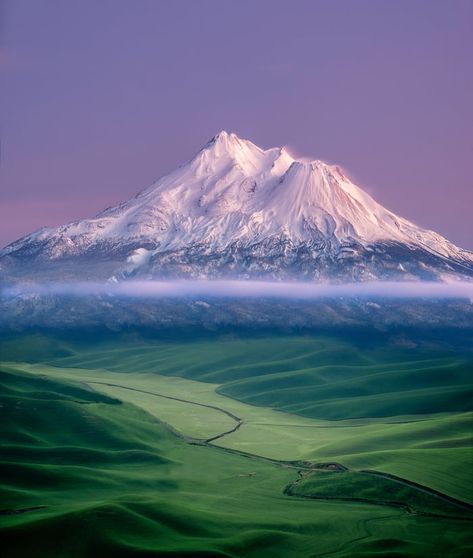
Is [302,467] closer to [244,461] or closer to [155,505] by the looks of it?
[244,461]

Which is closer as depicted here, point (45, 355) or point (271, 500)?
point (271, 500)

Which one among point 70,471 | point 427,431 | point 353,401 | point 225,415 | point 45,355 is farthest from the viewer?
point 45,355

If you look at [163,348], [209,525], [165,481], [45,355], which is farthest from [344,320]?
[209,525]

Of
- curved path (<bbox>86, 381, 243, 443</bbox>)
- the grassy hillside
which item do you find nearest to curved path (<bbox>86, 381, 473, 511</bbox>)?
curved path (<bbox>86, 381, 243, 443</bbox>)

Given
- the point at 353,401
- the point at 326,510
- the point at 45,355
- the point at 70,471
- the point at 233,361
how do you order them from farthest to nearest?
the point at 45,355, the point at 233,361, the point at 353,401, the point at 70,471, the point at 326,510

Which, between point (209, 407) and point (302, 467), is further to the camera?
point (209, 407)

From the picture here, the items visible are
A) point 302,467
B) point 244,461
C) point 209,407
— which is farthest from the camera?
point 209,407

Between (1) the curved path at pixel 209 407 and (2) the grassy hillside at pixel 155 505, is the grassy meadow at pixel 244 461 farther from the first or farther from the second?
(1) the curved path at pixel 209 407

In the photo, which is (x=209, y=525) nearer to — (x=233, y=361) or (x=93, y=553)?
(x=93, y=553)

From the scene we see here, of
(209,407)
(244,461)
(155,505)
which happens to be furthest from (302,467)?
(209,407)

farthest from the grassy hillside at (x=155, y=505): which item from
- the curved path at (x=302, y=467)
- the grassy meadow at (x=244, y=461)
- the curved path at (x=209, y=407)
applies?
the curved path at (x=209, y=407)

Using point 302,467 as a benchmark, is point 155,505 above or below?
above
